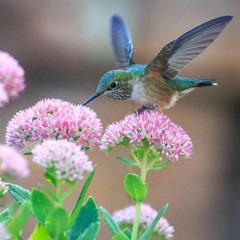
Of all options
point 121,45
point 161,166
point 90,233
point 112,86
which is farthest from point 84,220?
point 121,45

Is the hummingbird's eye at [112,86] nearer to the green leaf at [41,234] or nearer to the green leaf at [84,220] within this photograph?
the green leaf at [84,220]

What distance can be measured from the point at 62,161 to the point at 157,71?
81 cm

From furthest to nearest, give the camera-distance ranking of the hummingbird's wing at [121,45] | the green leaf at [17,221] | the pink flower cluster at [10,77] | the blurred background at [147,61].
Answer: the blurred background at [147,61] → the hummingbird's wing at [121,45] → the pink flower cluster at [10,77] → the green leaf at [17,221]

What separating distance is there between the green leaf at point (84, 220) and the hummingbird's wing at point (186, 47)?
0.58 m

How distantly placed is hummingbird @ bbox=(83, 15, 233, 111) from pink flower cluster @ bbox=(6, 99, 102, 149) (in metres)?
0.35

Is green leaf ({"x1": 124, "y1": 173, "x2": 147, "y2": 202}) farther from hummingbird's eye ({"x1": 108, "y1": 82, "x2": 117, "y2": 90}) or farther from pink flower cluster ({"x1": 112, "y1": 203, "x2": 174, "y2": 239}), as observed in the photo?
hummingbird's eye ({"x1": 108, "y1": 82, "x2": 117, "y2": 90})

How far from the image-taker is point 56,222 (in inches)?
41.9

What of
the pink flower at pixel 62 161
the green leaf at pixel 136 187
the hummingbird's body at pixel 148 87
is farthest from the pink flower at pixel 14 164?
the hummingbird's body at pixel 148 87

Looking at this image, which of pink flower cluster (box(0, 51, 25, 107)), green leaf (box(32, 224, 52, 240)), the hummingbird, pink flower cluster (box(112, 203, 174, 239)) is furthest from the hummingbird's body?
green leaf (box(32, 224, 52, 240))

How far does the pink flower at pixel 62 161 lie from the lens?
109 centimetres

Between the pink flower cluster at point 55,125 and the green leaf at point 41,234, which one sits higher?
the pink flower cluster at point 55,125

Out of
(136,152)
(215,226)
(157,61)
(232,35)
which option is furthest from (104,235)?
(136,152)

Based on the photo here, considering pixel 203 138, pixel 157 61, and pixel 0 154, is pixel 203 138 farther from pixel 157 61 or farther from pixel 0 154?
pixel 0 154

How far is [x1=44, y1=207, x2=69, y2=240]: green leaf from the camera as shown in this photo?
1054mm
